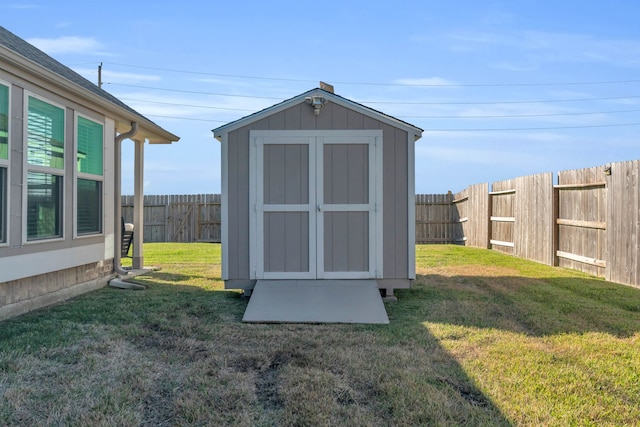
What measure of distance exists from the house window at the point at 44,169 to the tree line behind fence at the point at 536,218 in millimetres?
8093

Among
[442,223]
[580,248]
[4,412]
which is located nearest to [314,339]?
[4,412]

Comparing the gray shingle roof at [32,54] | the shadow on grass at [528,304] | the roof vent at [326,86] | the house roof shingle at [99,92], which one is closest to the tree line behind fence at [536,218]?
the shadow on grass at [528,304]

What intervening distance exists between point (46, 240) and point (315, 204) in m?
3.35

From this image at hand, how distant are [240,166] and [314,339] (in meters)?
2.88

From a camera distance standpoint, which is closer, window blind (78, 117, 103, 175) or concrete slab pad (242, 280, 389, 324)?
concrete slab pad (242, 280, 389, 324)

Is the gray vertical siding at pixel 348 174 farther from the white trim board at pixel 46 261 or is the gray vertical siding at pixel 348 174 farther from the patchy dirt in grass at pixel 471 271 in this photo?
the white trim board at pixel 46 261

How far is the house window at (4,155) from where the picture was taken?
5.41 metres

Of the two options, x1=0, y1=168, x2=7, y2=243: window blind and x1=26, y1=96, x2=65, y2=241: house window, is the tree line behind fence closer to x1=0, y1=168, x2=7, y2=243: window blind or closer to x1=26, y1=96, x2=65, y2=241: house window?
x1=26, y1=96, x2=65, y2=241: house window

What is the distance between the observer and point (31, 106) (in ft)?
19.5

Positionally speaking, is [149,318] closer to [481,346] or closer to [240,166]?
[240,166]

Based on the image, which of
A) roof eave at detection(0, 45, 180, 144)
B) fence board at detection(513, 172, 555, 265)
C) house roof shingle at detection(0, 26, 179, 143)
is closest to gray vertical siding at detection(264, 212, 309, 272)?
roof eave at detection(0, 45, 180, 144)

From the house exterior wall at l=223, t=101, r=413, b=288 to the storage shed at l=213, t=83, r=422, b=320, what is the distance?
13 millimetres

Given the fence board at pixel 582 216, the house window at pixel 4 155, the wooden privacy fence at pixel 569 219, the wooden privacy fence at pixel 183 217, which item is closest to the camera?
the house window at pixel 4 155

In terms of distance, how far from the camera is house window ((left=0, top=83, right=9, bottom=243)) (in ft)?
17.7
